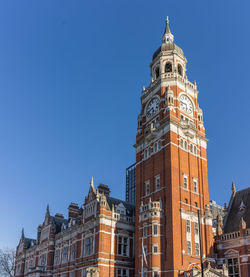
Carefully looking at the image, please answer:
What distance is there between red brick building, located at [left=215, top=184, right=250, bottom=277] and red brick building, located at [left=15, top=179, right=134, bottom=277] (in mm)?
15203

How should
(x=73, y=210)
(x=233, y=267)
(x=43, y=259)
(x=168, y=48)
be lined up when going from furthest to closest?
1. (x=73, y=210)
2. (x=43, y=259)
3. (x=168, y=48)
4. (x=233, y=267)

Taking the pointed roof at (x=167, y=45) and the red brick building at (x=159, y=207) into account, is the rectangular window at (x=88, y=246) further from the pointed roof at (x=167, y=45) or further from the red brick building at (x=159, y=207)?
the pointed roof at (x=167, y=45)

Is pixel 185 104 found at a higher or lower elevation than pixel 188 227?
higher

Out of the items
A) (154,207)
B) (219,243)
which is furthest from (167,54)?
(219,243)

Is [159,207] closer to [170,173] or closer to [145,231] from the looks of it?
[145,231]

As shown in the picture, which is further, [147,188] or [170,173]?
[147,188]

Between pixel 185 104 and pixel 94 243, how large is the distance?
29.3m

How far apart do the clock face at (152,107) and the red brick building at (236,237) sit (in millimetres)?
20830

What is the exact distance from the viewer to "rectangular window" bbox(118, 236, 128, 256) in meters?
57.8

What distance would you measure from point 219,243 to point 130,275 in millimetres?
15594

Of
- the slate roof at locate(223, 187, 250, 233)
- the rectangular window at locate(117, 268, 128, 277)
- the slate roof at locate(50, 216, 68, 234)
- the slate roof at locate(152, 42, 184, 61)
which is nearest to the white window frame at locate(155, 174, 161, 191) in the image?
the slate roof at locate(223, 187, 250, 233)

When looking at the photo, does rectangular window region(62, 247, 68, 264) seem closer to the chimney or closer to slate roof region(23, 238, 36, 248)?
the chimney

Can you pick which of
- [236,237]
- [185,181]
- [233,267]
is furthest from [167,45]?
[233,267]

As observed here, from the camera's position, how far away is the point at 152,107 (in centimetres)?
6456
